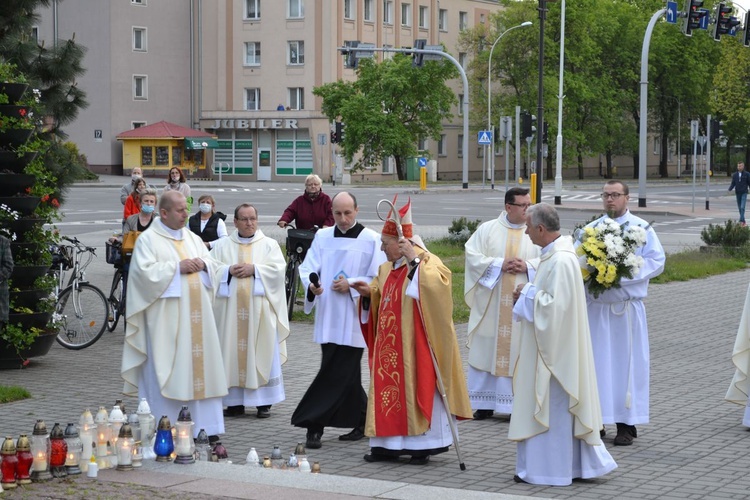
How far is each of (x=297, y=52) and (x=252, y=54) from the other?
3129 millimetres

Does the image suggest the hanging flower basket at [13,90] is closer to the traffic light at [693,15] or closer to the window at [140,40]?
the traffic light at [693,15]

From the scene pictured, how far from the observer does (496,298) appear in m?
10.9

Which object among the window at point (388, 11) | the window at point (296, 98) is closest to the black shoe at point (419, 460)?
the window at point (296, 98)

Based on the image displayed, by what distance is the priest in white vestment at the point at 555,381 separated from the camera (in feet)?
26.4

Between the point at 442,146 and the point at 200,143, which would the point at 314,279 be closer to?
the point at 200,143

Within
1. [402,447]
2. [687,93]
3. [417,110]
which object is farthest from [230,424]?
[687,93]

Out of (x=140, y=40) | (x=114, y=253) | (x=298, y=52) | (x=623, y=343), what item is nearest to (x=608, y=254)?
(x=623, y=343)

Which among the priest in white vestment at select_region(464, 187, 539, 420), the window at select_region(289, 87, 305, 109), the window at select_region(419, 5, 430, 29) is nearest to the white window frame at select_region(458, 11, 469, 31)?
the window at select_region(419, 5, 430, 29)

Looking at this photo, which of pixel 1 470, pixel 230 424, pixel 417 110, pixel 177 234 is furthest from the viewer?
pixel 417 110

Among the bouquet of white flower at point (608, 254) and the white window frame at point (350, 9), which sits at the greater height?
the white window frame at point (350, 9)

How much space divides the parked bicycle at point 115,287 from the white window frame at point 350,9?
2336 inches

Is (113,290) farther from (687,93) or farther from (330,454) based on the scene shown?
(687,93)

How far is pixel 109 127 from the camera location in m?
70.9

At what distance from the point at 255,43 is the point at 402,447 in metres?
67.8
